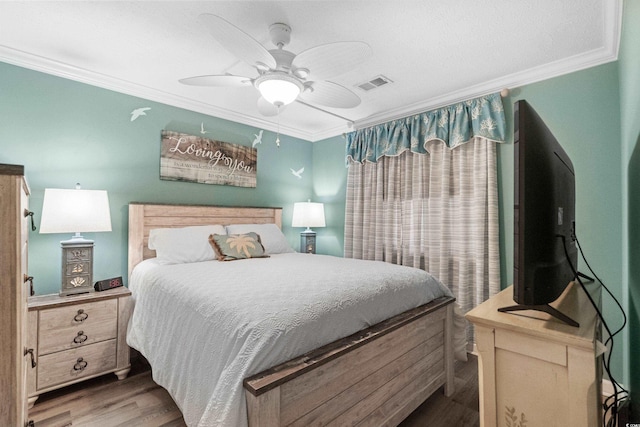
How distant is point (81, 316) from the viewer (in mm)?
2031

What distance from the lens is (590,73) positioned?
2.18 meters

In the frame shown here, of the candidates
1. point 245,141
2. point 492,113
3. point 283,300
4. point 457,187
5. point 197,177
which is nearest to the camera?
point 283,300

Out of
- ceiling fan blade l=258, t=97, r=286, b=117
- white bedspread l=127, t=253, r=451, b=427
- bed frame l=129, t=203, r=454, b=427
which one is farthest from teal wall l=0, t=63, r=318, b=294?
bed frame l=129, t=203, r=454, b=427

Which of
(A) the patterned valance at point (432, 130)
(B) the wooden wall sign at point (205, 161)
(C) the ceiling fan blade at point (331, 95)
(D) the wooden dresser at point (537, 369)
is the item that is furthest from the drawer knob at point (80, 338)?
(A) the patterned valance at point (432, 130)

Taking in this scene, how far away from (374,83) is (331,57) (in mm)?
1159

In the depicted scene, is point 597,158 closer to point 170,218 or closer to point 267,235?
point 267,235

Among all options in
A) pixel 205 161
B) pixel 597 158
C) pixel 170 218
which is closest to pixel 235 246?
pixel 170 218

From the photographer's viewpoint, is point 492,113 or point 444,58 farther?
point 492,113

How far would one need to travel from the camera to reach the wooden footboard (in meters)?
1.08

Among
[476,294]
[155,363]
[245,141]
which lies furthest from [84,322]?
[476,294]

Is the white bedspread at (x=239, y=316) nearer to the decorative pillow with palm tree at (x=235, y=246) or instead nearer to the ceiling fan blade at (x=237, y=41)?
the decorative pillow with palm tree at (x=235, y=246)

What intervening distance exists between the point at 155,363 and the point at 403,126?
119 inches

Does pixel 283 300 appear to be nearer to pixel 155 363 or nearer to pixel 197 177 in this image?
pixel 155 363

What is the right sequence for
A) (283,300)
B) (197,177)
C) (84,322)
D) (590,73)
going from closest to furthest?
(283,300)
(84,322)
(590,73)
(197,177)
